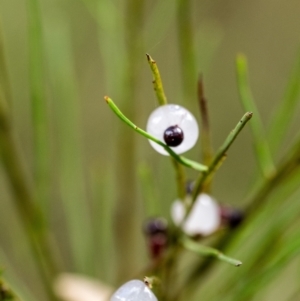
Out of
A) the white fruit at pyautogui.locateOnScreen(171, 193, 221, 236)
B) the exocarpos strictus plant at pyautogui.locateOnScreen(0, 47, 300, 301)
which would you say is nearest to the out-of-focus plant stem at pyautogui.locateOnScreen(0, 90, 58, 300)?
the exocarpos strictus plant at pyautogui.locateOnScreen(0, 47, 300, 301)

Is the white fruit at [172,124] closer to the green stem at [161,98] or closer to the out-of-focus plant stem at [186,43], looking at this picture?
the green stem at [161,98]

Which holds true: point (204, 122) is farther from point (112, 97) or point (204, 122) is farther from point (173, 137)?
point (112, 97)

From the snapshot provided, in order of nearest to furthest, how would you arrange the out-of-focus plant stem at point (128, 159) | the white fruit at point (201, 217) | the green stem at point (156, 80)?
the green stem at point (156, 80) → the white fruit at point (201, 217) → the out-of-focus plant stem at point (128, 159)

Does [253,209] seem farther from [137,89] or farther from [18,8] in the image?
[18,8]

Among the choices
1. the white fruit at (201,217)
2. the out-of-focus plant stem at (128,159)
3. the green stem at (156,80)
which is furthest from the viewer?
the out-of-focus plant stem at (128,159)

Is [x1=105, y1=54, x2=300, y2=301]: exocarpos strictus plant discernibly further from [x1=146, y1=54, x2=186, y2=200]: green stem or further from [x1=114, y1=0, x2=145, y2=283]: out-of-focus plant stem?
[x1=114, y1=0, x2=145, y2=283]: out-of-focus plant stem

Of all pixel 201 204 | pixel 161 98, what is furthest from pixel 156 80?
pixel 201 204

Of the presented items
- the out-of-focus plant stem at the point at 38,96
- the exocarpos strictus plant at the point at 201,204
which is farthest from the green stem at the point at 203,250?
the out-of-focus plant stem at the point at 38,96
